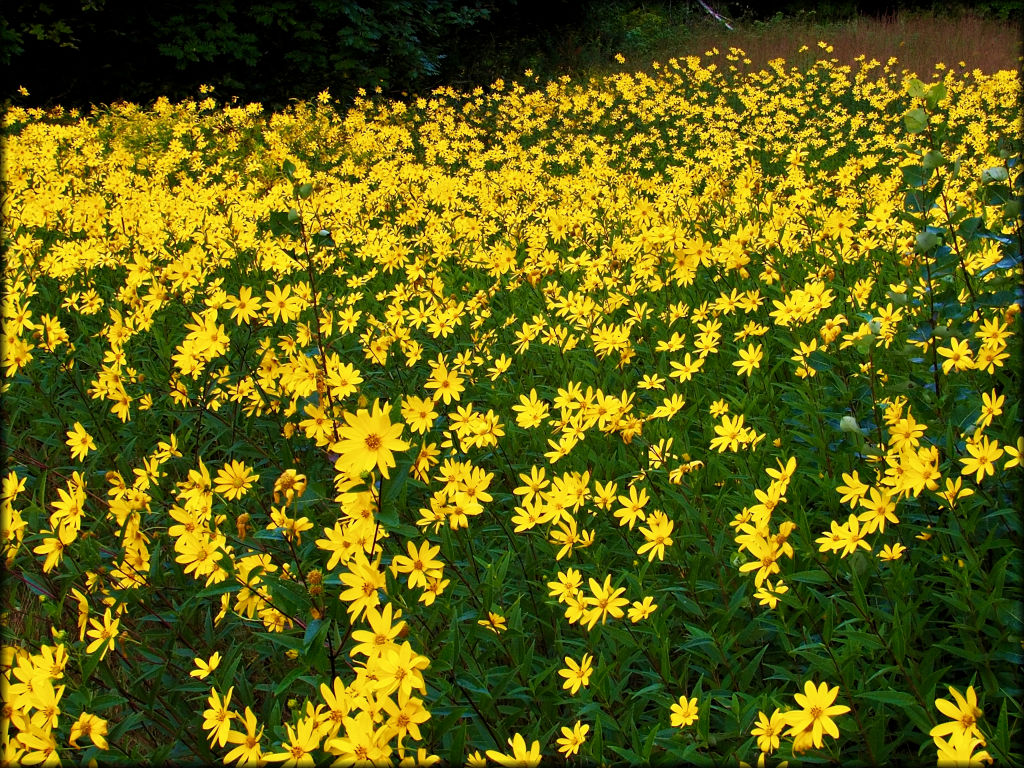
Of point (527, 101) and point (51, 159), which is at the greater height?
point (527, 101)

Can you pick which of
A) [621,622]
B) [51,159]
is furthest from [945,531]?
[51,159]

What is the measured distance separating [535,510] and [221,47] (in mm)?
11060

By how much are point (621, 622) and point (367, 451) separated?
93 centimetres

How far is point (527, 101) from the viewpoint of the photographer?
9914 mm

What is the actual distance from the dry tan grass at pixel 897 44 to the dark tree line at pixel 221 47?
508 centimetres

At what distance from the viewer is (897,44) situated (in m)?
12.4

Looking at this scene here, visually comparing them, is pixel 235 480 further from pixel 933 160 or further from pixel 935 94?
pixel 935 94

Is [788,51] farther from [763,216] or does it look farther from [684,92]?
[763,216]

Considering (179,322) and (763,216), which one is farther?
(763,216)

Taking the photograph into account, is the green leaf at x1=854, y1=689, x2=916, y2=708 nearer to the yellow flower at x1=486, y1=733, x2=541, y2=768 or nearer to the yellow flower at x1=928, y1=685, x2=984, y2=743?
Result: the yellow flower at x1=928, y1=685, x2=984, y2=743

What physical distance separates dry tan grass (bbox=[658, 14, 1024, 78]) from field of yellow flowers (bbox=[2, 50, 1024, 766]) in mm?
8766

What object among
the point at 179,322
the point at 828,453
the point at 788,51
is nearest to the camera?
the point at 828,453

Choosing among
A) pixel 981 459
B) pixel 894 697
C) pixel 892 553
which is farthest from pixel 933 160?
pixel 894 697

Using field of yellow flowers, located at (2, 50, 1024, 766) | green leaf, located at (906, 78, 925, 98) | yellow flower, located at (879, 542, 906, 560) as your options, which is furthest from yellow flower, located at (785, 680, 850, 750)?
green leaf, located at (906, 78, 925, 98)
